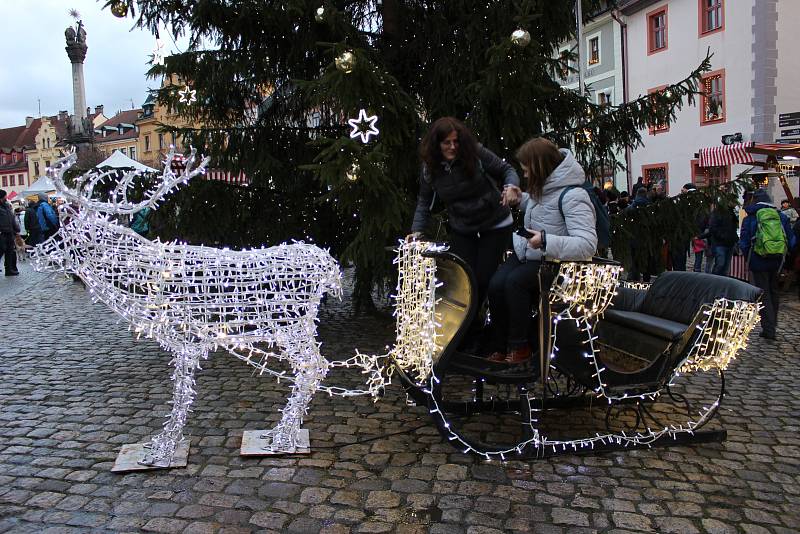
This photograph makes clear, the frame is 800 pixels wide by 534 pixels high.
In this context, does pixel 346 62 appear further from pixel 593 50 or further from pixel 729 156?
pixel 593 50

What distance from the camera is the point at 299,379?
Answer: 4086 millimetres

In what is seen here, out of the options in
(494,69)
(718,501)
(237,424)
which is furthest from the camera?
(494,69)

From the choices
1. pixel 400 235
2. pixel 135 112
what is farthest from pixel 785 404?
pixel 135 112

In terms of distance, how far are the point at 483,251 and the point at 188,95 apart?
4575mm

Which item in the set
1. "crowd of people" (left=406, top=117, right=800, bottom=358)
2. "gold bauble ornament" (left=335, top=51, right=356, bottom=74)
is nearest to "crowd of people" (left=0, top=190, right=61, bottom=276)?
"gold bauble ornament" (left=335, top=51, right=356, bottom=74)

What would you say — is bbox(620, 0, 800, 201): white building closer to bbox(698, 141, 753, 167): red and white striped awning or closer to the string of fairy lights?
bbox(698, 141, 753, 167): red and white striped awning

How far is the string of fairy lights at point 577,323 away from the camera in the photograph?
12.7 ft

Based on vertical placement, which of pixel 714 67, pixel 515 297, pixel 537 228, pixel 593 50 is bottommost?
pixel 515 297

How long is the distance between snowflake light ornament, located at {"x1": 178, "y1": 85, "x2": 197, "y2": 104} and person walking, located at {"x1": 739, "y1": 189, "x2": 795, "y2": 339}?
6.99m

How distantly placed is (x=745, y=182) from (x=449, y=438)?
5.07m

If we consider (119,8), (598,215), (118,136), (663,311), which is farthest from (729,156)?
(118,136)

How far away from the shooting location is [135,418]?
4.89 metres

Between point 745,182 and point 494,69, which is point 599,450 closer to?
point 494,69

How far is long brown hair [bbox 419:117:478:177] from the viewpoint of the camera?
4121 millimetres
